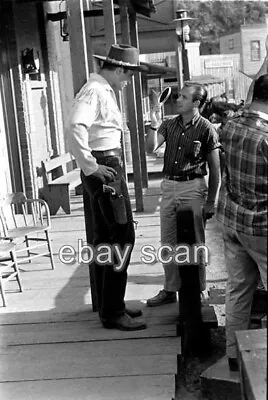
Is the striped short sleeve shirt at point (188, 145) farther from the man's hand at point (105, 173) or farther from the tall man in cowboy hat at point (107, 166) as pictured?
the man's hand at point (105, 173)

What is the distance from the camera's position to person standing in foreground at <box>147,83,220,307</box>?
183 inches

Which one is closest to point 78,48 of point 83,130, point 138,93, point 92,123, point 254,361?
point 92,123

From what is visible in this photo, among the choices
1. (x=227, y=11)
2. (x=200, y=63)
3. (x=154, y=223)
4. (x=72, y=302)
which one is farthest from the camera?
(x=227, y=11)

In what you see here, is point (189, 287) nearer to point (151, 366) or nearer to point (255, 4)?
point (151, 366)

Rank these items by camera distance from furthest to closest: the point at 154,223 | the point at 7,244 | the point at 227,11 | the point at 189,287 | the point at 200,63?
the point at 227,11
the point at 200,63
the point at 154,223
the point at 7,244
the point at 189,287

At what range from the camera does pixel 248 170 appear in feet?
10.9

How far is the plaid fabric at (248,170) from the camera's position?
3279 mm

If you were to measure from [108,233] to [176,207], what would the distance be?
658 millimetres

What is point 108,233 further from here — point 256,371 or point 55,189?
point 55,189

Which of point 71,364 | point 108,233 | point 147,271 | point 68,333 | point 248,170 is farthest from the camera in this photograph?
point 147,271

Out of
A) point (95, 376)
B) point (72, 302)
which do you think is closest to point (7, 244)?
point (72, 302)

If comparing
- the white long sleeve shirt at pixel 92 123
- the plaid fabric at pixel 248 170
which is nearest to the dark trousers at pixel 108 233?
the white long sleeve shirt at pixel 92 123

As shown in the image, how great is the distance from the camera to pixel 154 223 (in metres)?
8.39

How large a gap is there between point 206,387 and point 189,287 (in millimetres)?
732
